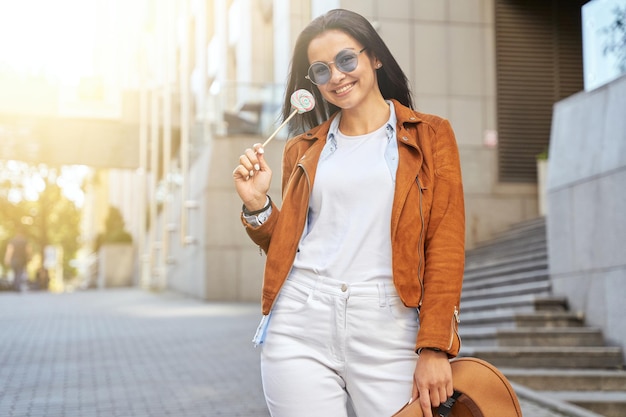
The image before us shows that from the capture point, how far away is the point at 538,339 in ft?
29.9

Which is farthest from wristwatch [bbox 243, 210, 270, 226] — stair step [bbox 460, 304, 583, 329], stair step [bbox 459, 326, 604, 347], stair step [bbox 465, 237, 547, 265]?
stair step [bbox 465, 237, 547, 265]

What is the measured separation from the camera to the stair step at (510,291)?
10.5 metres

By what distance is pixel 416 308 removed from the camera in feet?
8.41

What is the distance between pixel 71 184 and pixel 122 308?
89.0 feet

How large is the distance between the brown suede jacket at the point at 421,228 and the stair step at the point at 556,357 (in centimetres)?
598

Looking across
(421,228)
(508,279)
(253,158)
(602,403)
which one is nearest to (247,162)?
(253,158)

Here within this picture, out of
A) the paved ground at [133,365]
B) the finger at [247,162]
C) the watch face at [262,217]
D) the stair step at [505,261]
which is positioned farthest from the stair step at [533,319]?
the finger at [247,162]

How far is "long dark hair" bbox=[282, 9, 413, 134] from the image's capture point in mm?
2781

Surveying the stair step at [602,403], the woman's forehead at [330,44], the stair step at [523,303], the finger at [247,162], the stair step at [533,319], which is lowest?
the stair step at [602,403]

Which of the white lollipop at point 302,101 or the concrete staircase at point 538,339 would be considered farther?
the concrete staircase at point 538,339

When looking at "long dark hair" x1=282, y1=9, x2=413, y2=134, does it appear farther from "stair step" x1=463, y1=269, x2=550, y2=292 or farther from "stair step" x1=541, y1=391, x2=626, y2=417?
"stair step" x1=463, y1=269, x2=550, y2=292

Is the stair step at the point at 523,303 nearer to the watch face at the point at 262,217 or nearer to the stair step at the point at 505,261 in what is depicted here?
the stair step at the point at 505,261

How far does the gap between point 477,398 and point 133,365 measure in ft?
25.3

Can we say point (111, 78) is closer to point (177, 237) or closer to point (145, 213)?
point (145, 213)
